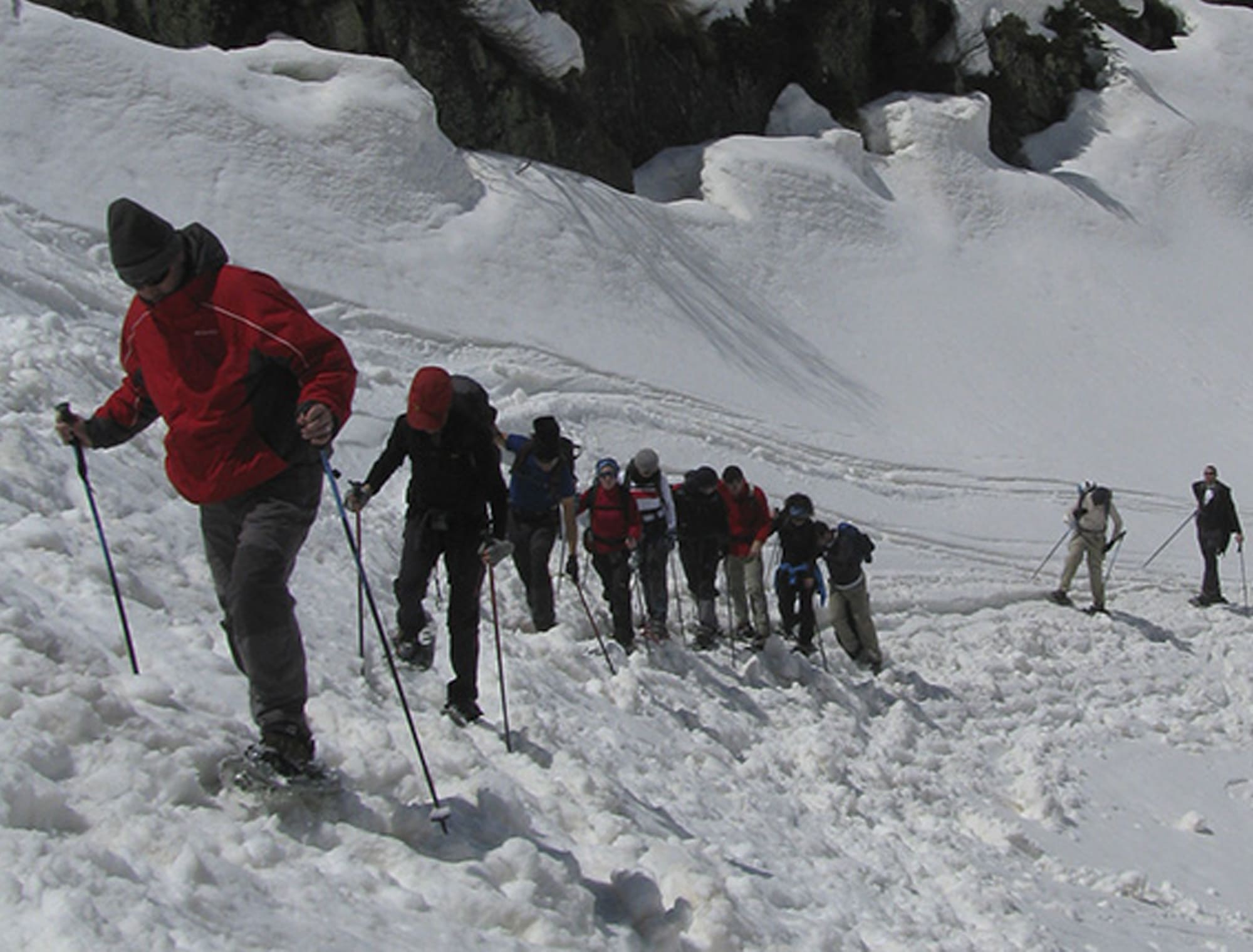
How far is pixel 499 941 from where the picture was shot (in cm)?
380

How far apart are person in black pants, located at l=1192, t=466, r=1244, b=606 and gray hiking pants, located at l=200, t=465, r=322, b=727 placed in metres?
13.5

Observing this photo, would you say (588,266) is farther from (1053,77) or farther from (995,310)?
(1053,77)

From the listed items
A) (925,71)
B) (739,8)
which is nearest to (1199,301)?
(925,71)

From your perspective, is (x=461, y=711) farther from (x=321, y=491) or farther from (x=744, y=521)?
(x=744, y=521)

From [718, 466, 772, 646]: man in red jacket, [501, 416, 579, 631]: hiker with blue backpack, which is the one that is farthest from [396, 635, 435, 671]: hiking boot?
[718, 466, 772, 646]: man in red jacket

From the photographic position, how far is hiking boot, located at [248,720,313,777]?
412cm

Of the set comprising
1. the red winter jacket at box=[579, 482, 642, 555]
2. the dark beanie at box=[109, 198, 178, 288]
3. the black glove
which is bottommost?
the red winter jacket at box=[579, 482, 642, 555]

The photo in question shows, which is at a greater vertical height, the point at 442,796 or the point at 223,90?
the point at 223,90

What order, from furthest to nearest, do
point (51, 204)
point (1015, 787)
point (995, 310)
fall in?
point (995, 310), point (51, 204), point (1015, 787)

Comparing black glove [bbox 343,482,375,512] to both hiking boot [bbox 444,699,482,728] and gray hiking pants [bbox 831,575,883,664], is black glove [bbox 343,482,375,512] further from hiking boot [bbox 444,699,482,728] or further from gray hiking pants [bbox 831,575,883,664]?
gray hiking pants [bbox 831,575,883,664]

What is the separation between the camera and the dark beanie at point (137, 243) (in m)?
3.86

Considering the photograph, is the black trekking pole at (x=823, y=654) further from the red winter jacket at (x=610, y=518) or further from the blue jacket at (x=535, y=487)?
the blue jacket at (x=535, y=487)

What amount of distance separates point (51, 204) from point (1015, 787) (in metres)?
11.5

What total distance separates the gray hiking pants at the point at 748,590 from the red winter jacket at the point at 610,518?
1.52m
